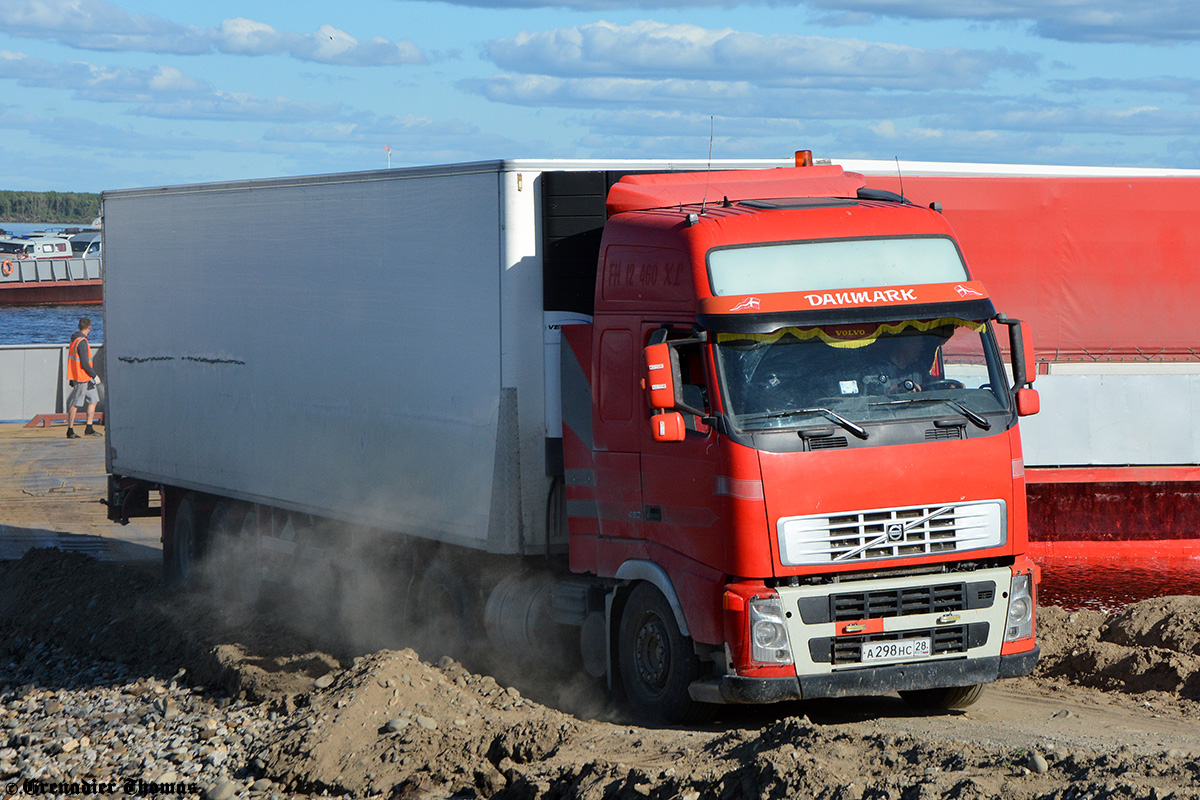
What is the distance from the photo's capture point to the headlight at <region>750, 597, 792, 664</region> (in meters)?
7.60

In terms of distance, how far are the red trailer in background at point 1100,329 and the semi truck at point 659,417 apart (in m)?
4.61

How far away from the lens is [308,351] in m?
11.7

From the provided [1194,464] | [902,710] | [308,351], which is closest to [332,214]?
[308,351]

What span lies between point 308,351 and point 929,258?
553cm

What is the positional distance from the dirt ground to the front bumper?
189 mm

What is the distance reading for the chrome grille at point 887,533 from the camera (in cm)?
761

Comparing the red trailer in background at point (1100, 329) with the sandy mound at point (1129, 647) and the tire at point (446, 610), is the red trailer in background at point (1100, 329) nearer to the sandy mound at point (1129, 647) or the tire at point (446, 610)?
the sandy mound at point (1129, 647)

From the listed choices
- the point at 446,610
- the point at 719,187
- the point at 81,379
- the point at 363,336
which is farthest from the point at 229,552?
the point at 81,379

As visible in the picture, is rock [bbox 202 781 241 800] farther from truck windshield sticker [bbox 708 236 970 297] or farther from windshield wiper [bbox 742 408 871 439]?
truck windshield sticker [bbox 708 236 970 297]

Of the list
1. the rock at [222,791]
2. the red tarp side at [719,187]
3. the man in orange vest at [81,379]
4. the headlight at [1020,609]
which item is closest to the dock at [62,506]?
the man in orange vest at [81,379]

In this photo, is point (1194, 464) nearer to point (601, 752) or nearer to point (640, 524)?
point (640, 524)

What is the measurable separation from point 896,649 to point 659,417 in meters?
1.82

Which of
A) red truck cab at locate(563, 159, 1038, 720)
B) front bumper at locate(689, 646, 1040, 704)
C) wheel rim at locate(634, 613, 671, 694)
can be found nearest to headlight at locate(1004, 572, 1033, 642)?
red truck cab at locate(563, 159, 1038, 720)

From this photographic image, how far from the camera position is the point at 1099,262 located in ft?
49.2
